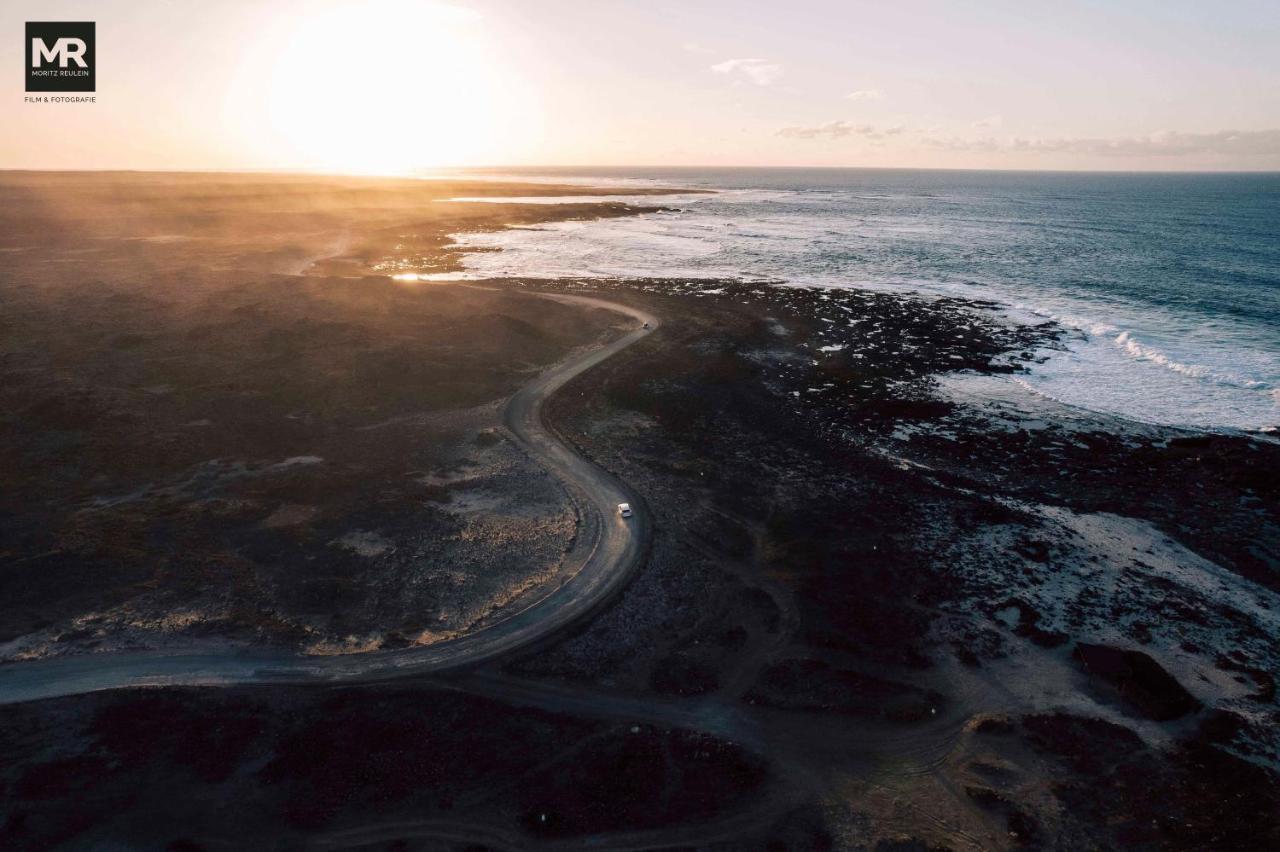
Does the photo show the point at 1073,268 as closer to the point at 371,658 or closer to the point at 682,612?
the point at 682,612

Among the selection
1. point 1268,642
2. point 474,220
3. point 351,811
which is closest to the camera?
point 351,811

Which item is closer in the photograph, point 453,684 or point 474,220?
point 453,684

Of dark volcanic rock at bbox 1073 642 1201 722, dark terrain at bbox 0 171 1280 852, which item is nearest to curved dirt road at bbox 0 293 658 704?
dark terrain at bbox 0 171 1280 852

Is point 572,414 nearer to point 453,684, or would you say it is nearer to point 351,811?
point 453,684

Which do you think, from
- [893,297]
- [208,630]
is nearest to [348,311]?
[208,630]

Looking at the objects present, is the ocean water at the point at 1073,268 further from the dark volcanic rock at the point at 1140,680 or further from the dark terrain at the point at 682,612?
the dark volcanic rock at the point at 1140,680

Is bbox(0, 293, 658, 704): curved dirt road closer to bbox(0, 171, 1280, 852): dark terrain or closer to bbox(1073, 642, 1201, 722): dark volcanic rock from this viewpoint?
bbox(0, 171, 1280, 852): dark terrain
